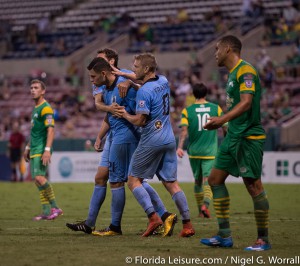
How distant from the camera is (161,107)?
10.1 meters

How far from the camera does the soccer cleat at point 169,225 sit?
34.0 feet

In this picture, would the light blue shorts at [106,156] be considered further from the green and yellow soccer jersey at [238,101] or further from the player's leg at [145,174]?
the green and yellow soccer jersey at [238,101]

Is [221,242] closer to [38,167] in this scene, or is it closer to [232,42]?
[232,42]

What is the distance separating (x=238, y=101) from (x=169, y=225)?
2.20 meters

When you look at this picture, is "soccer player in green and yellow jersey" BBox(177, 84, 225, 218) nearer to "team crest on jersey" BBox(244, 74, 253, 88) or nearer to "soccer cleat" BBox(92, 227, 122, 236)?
"soccer cleat" BBox(92, 227, 122, 236)

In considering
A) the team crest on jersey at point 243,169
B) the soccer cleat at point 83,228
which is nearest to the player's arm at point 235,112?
the team crest on jersey at point 243,169

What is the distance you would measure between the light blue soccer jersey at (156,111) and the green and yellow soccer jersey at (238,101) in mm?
1305

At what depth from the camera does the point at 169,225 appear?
10422 millimetres

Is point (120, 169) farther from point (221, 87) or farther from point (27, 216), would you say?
point (221, 87)

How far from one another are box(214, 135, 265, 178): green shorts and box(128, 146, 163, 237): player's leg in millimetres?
1316

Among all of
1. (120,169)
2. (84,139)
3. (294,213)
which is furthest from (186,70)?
(120,169)

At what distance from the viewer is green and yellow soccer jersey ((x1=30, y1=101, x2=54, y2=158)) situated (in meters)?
14.0

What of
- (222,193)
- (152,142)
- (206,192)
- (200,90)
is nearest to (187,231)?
(152,142)

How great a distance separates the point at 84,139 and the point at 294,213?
14144mm
